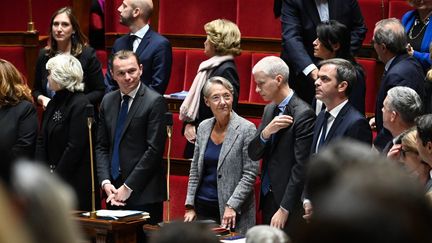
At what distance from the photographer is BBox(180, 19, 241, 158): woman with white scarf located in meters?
2.76

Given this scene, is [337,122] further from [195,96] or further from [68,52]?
[68,52]

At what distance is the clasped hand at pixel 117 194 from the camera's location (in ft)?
8.21

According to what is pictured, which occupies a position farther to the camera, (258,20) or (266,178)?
(258,20)

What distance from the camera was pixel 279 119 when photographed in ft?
7.39

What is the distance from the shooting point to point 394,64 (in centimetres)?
241

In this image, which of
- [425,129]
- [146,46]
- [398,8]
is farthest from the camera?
[398,8]

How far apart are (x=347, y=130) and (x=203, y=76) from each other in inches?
31.2

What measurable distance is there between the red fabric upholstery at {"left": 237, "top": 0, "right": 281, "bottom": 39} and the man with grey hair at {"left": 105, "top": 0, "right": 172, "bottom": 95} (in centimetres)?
59

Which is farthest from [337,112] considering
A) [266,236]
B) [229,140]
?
[266,236]

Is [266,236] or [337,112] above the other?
[266,236]

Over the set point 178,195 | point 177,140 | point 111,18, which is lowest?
point 178,195

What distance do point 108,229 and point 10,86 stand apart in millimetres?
620

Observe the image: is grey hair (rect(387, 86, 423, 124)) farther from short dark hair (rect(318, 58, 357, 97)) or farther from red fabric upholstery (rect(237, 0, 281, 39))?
red fabric upholstery (rect(237, 0, 281, 39))

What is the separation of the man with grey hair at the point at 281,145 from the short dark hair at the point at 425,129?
0.44 m
